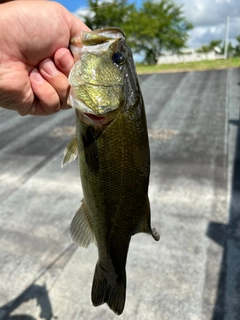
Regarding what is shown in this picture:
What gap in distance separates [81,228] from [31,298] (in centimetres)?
183

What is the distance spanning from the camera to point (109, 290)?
1.78m

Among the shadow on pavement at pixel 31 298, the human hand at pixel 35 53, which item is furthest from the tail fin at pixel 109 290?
the shadow on pavement at pixel 31 298

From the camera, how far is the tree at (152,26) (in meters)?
33.0

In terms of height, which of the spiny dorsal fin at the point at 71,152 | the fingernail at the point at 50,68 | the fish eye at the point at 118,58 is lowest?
the spiny dorsal fin at the point at 71,152

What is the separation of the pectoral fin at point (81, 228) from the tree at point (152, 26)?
32.5m

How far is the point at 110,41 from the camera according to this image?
1503 mm

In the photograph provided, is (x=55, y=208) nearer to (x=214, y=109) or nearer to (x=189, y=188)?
(x=189, y=188)

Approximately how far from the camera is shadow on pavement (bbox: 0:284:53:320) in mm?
3041

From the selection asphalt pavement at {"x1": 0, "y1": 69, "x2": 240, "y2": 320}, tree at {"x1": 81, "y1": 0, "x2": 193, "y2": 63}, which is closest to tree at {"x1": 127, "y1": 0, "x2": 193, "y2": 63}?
tree at {"x1": 81, "y1": 0, "x2": 193, "y2": 63}

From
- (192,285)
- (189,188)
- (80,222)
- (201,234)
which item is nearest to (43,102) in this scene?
(80,222)

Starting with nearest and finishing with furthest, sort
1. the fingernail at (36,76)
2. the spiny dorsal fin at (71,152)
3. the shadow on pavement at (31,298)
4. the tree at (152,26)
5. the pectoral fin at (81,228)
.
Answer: the spiny dorsal fin at (71,152), the pectoral fin at (81,228), the fingernail at (36,76), the shadow on pavement at (31,298), the tree at (152,26)

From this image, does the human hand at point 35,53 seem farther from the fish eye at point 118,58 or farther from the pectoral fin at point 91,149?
the pectoral fin at point 91,149

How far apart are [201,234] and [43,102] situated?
281cm

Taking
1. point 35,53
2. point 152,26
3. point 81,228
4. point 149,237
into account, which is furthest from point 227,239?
point 152,26
